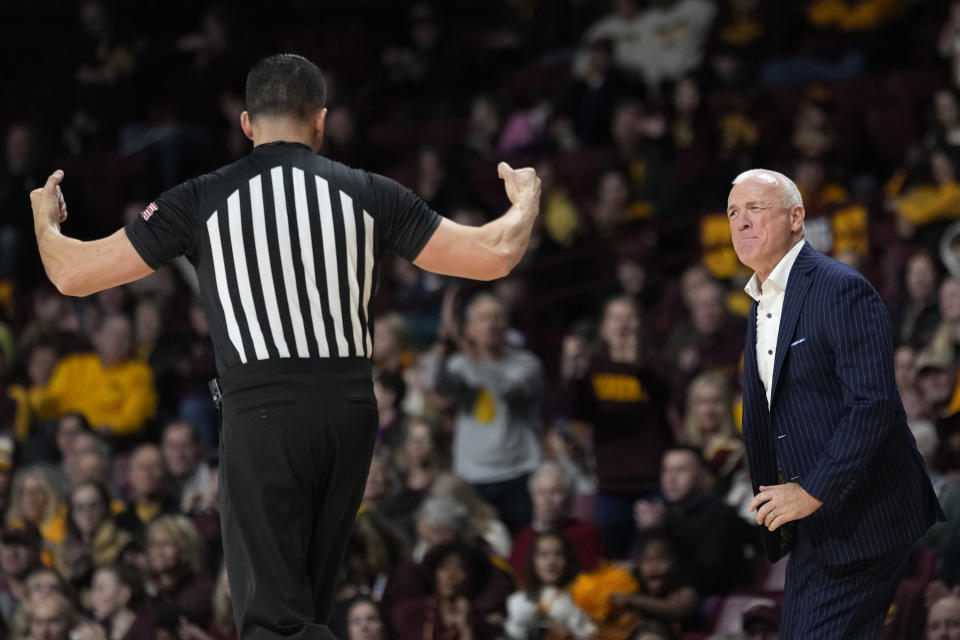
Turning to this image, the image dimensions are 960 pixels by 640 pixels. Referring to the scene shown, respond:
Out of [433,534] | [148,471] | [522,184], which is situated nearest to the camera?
[522,184]

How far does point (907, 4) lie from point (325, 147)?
476 cm

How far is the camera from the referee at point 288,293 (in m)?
3.88

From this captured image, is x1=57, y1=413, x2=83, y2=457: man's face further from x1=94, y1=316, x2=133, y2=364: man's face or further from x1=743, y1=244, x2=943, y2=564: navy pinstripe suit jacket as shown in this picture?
x1=743, y1=244, x2=943, y2=564: navy pinstripe suit jacket

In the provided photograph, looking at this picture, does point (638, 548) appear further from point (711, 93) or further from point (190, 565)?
point (711, 93)

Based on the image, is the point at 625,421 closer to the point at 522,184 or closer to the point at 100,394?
the point at 100,394

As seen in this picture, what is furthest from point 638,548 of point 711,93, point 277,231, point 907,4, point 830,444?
point 907,4

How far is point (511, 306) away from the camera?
10039 mm

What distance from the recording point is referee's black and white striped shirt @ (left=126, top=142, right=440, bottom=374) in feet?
12.8

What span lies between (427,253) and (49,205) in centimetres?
100

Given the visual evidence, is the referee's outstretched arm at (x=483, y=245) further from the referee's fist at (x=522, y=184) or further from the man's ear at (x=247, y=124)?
the man's ear at (x=247, y=124)

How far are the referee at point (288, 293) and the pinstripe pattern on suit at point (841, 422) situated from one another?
82cm

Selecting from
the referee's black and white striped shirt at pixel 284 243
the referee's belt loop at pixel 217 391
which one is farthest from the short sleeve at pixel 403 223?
the referee's belt loop at pixel 217 391

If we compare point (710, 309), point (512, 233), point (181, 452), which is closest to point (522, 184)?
point (512, 233)

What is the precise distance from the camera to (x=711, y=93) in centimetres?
1180
